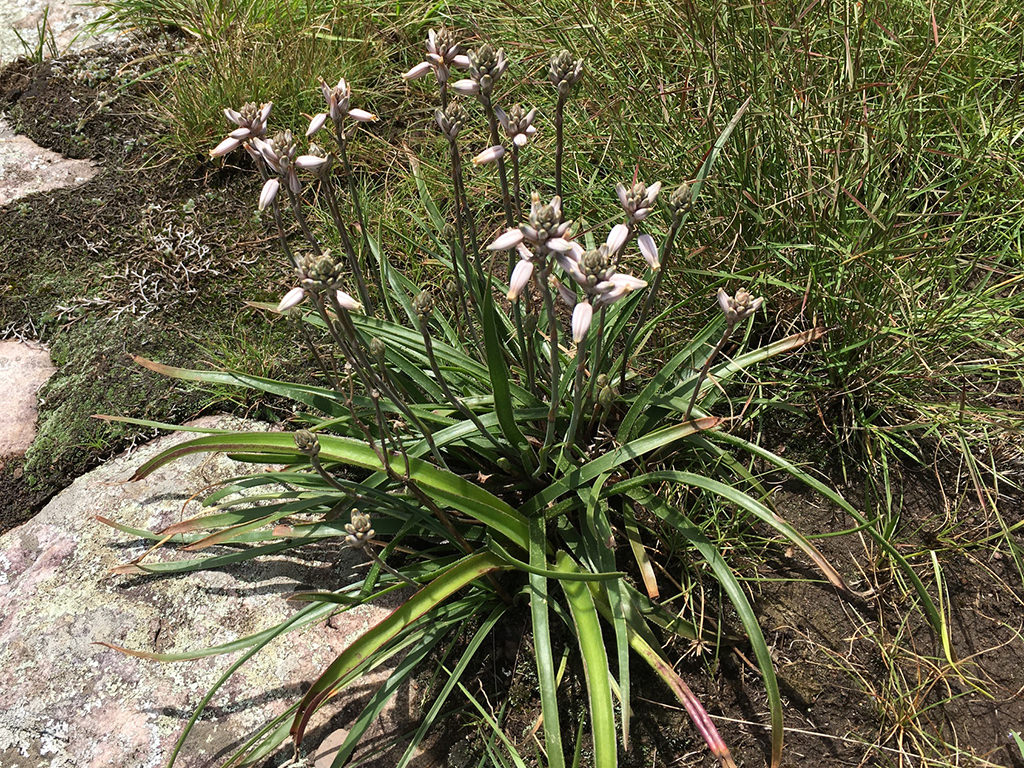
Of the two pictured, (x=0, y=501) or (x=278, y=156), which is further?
(x=0, y=501)

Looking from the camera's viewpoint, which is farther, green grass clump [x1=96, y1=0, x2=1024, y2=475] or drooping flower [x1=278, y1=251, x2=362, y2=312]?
green grass clump [x1=96, y1=0, x2=1024, y2=475]

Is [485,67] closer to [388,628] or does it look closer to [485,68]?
[485,68]

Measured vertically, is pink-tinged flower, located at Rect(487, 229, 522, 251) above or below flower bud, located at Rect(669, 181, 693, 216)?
above

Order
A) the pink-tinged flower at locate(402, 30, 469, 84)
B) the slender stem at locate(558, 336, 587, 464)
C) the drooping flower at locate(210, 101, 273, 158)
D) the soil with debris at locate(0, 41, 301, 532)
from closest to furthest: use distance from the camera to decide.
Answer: the slender stem at locate(558, 336, 587, 464), the drooping flower at locate(210, 101, 273, 158), the pink-tinged flower at locate(402, 30, 469, 84), the soil with debris at locate(0, 41, 301, 532)

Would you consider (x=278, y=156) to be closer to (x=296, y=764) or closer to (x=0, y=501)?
(x=296, y=764)

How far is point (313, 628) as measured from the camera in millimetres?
2496

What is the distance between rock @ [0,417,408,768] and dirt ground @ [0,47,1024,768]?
0.37 m

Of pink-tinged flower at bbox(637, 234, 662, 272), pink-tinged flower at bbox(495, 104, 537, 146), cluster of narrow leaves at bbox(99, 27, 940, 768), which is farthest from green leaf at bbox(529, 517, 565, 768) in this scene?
pink-tinged flower at bbox(495, 104, 537, 146)

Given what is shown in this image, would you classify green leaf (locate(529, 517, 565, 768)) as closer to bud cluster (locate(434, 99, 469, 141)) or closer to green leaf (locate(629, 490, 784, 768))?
green leaf (locate(629, 490, 784, 768))

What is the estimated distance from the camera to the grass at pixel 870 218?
2537 millimetres

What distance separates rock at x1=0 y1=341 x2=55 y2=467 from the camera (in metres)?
3.17

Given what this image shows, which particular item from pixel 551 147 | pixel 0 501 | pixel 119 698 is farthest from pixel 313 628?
pixel 551 147

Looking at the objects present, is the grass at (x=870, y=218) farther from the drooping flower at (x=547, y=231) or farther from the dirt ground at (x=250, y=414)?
the drooping flower at (x=547, y=231)

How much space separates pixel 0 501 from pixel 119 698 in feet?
3.62
